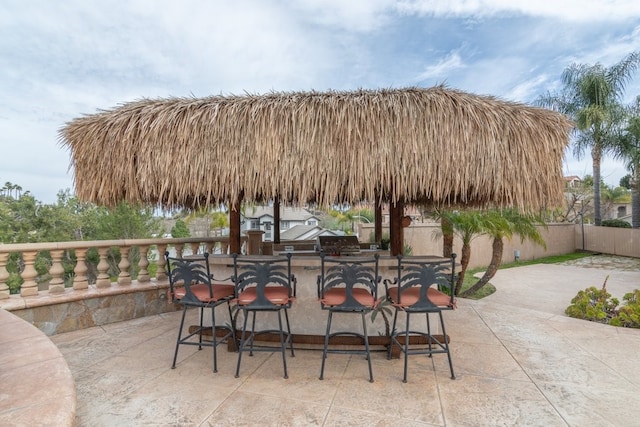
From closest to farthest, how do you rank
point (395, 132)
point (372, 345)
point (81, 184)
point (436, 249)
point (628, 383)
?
point (628, 383) → point (395, 132) → point (372, 345) → point (81, 184) → point (436, 249)

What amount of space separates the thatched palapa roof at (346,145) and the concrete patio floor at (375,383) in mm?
1600

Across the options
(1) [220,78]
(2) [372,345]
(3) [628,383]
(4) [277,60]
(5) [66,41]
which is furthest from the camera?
(1) [220,78]

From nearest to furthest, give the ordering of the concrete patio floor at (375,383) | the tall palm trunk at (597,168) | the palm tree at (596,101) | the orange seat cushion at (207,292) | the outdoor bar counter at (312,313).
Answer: the concrete patio floor at (375,383) < the orange seat cushion at (207,292) < the outdoor bar counter at (312,313) < the palm tree at (596,101) < the tall palm trunk at (597,168)

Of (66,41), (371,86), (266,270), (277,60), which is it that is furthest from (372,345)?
(66,41)

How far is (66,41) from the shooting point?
6695mm

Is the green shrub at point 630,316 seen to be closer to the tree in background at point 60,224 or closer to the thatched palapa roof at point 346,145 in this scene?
the thatched palapa roof at point 346,145

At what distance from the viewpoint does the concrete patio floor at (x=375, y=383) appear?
2.31m

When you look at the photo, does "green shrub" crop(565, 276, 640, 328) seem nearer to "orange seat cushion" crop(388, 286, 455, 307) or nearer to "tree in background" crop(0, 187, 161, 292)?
"orange seat cushion" crop(388, 286, 455, 307)

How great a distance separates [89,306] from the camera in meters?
4.34

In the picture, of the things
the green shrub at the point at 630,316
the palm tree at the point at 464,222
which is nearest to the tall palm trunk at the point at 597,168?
the palm tree at the point at 464,222

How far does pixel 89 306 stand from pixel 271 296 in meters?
2.96

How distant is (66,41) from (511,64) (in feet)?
33.0

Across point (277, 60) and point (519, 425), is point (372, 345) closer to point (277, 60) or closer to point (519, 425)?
point (519, 425)

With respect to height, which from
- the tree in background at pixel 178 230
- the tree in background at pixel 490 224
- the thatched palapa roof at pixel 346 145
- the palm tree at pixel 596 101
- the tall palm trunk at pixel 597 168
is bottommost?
the tree in background at pixel 178 230
